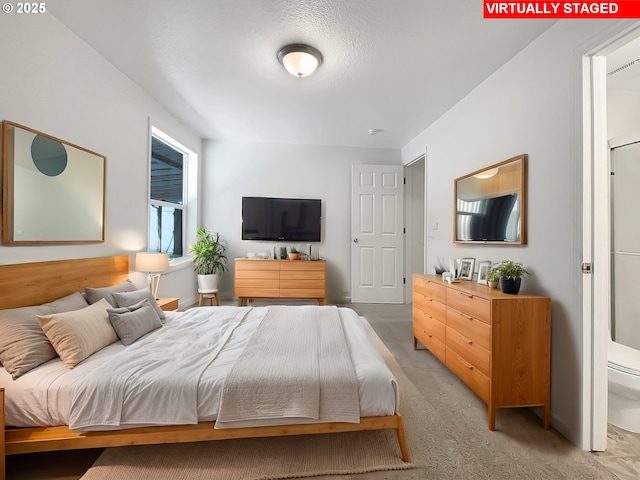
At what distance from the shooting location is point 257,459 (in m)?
1.41

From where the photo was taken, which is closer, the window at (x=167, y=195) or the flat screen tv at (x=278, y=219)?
the window at (x=167, y=195)

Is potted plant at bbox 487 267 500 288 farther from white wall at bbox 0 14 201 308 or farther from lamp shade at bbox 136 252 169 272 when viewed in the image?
white wall at bbox 0 14 201 308

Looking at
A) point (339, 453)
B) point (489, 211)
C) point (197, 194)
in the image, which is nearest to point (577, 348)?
point (489, 211)

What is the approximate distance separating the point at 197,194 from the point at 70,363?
10.8 feet

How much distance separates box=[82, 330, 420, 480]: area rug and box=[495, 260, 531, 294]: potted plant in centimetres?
117

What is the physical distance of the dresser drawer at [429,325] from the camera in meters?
2.34

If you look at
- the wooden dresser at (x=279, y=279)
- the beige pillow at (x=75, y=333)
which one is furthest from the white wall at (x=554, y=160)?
the beige pillow at (x=75, y=333)

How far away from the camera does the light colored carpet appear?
1336 mm

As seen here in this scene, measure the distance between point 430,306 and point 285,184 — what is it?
3055 mm

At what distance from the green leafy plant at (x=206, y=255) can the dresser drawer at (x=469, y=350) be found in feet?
10.7

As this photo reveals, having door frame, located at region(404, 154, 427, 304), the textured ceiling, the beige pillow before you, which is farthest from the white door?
the beige pillow

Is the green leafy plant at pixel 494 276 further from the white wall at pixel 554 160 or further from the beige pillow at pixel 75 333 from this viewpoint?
the beige pillow at pixel 75 333

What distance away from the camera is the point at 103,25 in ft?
6.31

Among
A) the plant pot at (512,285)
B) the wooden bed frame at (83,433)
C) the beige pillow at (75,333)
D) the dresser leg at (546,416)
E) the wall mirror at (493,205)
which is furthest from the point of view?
the wall mirror at (493,205)
